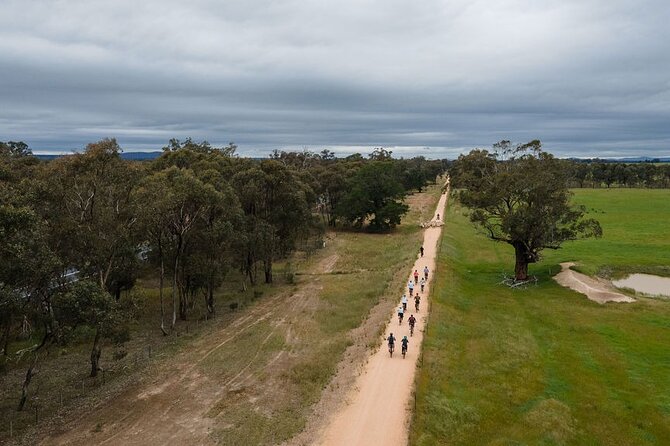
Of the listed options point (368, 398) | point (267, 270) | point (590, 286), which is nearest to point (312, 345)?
point (368, 398)

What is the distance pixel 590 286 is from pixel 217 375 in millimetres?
35981

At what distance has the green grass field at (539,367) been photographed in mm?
21172

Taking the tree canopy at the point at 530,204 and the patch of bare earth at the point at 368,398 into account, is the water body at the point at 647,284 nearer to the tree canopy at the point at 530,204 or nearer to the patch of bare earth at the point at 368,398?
the tree canopy at the point at 530,204

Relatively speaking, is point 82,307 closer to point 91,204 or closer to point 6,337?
point 91,204

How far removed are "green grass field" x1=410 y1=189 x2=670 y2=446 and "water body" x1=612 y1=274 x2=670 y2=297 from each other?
2.47 meters

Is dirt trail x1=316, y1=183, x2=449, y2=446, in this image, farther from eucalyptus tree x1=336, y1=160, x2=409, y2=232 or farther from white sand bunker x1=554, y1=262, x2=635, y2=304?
eucalyptus tree x1=336, y1=160, x2=409, y2=232

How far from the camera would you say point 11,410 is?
85.2 feet

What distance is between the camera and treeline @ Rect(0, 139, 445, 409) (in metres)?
24.4

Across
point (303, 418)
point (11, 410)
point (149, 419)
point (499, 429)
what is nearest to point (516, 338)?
point (499, 429)

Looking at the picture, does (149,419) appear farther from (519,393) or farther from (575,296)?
(575,296)

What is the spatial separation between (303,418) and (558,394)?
13630 millimetres

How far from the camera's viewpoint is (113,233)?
32.7 metres

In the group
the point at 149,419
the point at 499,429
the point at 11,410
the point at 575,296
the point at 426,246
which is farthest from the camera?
the point at 426,246

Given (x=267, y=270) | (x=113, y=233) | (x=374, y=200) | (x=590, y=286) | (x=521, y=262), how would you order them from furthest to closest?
(x=374, y=200), (x=267, y=270), (x=521, y=262), (x=590, y=286), (x=113, y=233)
